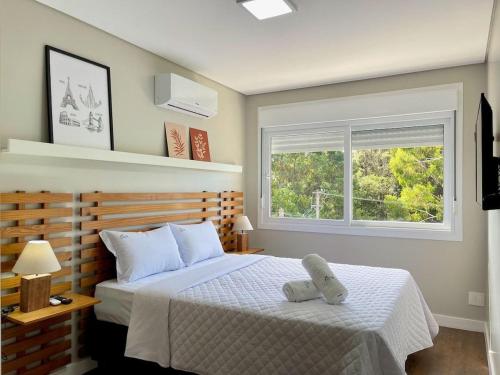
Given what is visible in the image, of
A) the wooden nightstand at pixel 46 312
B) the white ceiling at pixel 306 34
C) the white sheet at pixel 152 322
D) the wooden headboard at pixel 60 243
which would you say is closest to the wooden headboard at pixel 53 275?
the wooden headboard at pixel 60 243

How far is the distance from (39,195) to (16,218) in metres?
0.20

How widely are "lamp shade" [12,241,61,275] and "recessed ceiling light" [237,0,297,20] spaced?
1.91 metres

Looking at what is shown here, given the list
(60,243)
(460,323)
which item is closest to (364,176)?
(460,323)

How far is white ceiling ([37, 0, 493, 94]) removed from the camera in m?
2.48

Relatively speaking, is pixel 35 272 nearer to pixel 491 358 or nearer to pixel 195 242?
pixel 195 242

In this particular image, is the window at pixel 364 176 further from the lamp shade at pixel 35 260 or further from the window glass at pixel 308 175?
the lamp shade at pixel 35 260

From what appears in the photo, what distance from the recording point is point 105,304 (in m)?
2.62

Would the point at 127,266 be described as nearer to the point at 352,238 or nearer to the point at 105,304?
the point at 105,304

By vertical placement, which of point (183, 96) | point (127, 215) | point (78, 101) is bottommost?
point (127, 215)

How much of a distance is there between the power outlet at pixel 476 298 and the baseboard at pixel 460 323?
164 mm

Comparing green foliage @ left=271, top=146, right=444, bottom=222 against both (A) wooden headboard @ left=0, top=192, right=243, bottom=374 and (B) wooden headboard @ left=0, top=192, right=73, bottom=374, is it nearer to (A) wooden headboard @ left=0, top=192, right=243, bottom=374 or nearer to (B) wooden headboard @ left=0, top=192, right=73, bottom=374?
(A) wooden headboard @ left=0, top=192, right=243, bottom=374

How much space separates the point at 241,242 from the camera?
424 cm

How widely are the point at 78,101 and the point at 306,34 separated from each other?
69.3 inches

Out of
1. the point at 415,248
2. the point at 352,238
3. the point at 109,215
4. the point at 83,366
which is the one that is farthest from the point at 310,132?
the point at 83,366
